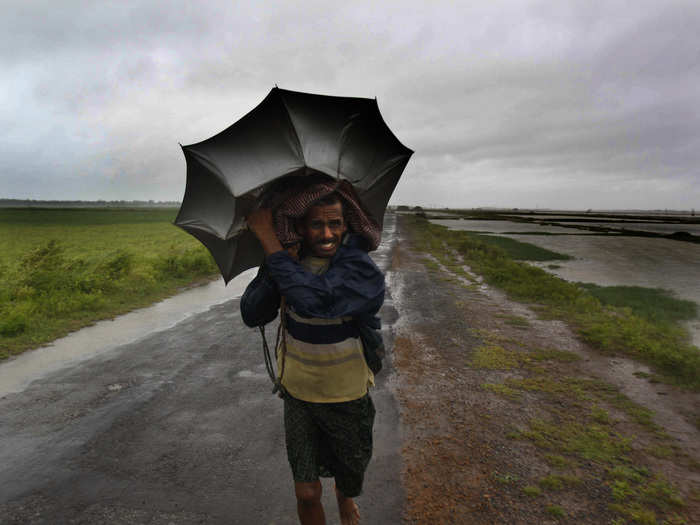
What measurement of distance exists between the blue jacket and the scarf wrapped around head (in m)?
0.12

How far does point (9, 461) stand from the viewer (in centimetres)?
344

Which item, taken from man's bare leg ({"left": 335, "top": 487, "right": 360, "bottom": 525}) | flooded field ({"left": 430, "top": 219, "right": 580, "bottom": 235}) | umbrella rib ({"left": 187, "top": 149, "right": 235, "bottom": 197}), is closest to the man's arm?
umbrella rib ({"left": 187, "top": 149, "right": 235, "bottom": 197})

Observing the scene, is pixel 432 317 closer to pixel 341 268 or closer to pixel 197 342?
pixel 197 342

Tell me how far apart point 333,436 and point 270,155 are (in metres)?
1.43

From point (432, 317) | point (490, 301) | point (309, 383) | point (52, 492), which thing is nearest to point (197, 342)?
point (52, 492)

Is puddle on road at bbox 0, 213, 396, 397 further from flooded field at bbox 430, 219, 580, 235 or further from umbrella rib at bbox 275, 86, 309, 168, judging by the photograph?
flooded field at bbox 430, 219, 580, 235

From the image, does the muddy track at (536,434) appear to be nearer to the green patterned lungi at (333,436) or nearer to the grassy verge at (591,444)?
the grassy verge at (591,444)

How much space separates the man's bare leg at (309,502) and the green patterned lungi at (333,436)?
0.03 metres

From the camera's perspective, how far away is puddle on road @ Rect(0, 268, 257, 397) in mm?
5566

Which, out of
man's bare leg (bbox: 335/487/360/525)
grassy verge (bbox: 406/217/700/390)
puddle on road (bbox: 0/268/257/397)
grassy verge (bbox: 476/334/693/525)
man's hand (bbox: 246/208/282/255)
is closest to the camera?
man's hand (bbox: 246/208/282/255)

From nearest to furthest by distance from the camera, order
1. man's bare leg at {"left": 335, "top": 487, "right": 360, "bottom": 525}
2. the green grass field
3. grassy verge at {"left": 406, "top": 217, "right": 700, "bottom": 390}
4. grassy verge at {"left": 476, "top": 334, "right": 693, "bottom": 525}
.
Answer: man's bare leg at {"left": 335, "top": 487, "right": 360, "bottom": 525}, grassy verge at {"left": 476, "top": 334, "right": 693, "bottom": 525}, grassy verge at {"left": 406, "top": 217, "right": 700, "bottom": 390}, the green grass field

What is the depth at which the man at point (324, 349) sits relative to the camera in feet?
6.43

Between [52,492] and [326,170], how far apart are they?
316 cm

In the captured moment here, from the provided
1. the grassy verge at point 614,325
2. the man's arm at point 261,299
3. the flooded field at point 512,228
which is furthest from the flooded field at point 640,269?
the flooded field at point 512,228
